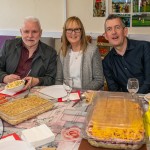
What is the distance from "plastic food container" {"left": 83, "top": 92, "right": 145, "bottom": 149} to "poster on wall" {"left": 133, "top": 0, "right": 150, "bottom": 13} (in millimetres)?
2090

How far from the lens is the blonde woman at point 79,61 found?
7.47 feet

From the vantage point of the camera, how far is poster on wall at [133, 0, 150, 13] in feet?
10.0

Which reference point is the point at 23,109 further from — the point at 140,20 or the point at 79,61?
A: the point at 140,20

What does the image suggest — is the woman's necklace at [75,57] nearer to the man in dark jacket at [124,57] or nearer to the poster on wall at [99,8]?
the man in dark jacket at [124,57]

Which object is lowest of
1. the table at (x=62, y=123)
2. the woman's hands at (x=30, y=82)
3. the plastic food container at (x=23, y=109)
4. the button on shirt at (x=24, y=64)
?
the table at (x=62, y=123)

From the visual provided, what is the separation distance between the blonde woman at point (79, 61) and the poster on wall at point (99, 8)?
1.01 metres

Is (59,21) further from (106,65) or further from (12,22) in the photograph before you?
(106,65)

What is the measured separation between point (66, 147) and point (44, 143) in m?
0.11

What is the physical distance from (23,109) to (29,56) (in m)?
1.05

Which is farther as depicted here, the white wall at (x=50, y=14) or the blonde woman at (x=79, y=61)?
the white wall at (x=50, y=14)

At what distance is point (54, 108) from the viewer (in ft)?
5.12

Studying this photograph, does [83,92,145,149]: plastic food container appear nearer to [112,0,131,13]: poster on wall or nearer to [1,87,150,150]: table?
[1,87,150,150]: table

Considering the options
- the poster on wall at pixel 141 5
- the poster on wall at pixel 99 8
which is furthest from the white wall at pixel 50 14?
the poster on wall at pixel 141 5

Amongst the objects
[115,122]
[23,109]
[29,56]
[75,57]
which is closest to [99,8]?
[75,57]
